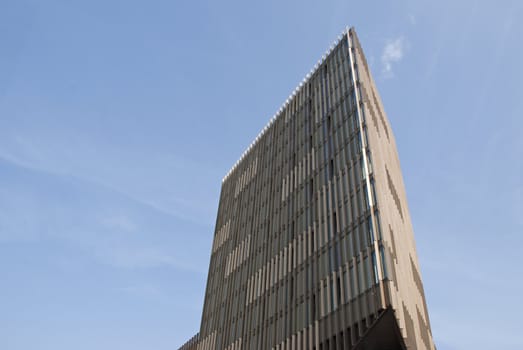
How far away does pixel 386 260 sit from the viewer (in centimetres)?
3409

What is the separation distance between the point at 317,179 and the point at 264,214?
11.8 metres

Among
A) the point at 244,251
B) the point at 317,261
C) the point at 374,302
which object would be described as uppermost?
the point at 244,251

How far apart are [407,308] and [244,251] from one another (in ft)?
88.1

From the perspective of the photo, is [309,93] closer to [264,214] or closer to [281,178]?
[281,178]

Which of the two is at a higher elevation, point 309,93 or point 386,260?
point 309,93

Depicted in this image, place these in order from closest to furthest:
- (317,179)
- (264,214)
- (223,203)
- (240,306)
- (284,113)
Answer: (317,179)
(240,306)
(264,214)
(284,113)
(223,203)

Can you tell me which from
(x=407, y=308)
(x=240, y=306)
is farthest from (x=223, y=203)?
(x=407, y=308)

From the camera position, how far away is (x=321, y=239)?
42.6m

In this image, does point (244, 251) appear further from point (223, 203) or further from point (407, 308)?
point (407, 308)

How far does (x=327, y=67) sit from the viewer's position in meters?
58.5

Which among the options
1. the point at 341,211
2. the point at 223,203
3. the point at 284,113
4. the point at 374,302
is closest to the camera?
the point at 374,302

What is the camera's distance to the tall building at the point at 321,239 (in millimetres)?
34719

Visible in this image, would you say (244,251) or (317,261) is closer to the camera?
(317,261)

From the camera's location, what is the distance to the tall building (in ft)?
114
